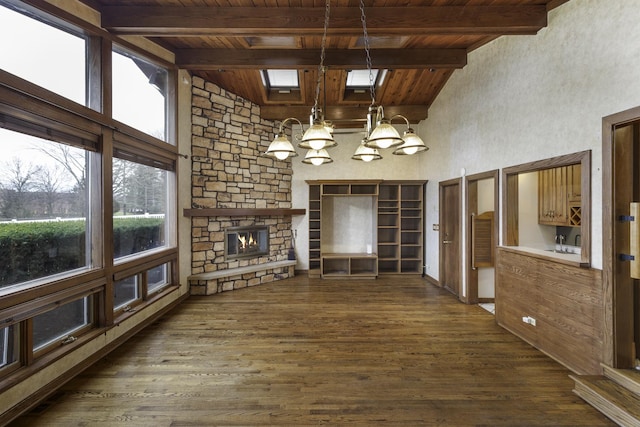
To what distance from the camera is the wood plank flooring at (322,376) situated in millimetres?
1971

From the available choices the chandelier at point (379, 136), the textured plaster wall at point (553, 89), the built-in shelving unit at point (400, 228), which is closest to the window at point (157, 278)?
the chandelier at point (379, 136)

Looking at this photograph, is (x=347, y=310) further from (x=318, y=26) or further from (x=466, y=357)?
(x=318, y=26)

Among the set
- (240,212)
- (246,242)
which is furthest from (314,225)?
(240,212)

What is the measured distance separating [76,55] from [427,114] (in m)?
5.59

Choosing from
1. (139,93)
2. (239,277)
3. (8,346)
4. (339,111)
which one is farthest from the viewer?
(339,111)

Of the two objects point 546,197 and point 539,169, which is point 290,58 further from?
point 546,197

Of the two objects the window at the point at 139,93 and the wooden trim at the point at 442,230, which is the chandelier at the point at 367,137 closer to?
the window at the point at 139,93

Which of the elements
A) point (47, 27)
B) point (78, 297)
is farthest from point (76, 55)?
point (78, 297)

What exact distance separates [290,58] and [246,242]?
10.9 ft

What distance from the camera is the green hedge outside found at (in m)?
2.07

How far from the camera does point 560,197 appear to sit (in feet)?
13.1

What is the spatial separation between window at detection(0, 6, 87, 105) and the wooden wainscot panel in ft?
16.0

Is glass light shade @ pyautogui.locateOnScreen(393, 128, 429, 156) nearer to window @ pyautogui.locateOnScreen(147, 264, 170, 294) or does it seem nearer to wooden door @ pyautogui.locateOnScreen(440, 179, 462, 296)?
wooden door @ pyautogui.locateOnScreen(440, 179, 462, 296)

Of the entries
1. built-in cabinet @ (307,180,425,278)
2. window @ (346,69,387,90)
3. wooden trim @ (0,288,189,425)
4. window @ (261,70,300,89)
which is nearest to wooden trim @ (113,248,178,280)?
wooden trim @ (0,288,189,425)
